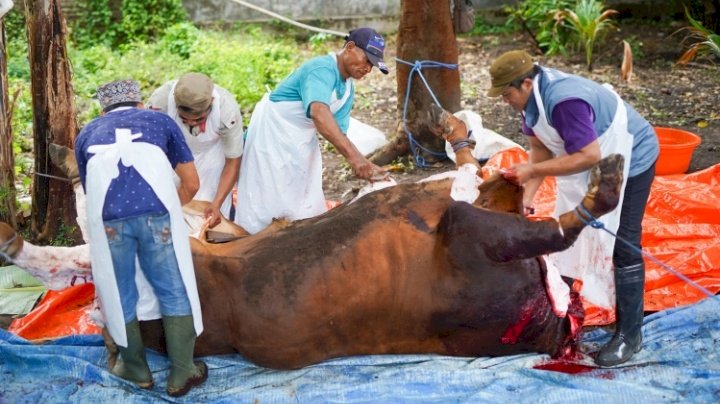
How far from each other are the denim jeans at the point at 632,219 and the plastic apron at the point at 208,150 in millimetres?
2185

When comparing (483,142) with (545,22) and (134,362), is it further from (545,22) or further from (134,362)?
(545,22)

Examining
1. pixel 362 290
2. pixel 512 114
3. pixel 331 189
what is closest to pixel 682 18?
pixel 512 114

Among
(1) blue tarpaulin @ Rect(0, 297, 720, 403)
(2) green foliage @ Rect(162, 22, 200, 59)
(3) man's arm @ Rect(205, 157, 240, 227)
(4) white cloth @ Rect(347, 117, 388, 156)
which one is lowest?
(1) blue tarpaulin @ Rect(0, 297, 720, 403)

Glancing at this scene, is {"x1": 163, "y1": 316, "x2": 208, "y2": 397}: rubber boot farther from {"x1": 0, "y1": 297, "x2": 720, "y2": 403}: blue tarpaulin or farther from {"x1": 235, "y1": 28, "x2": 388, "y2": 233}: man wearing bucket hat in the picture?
{"x1": 235, "y1": 28, "x2": 388, "y2": 233}: man wearing bucket hat

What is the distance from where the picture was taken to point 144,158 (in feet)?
11.5

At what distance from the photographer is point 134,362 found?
385 centimetres

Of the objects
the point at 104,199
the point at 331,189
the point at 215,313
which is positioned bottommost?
the point at 331,189

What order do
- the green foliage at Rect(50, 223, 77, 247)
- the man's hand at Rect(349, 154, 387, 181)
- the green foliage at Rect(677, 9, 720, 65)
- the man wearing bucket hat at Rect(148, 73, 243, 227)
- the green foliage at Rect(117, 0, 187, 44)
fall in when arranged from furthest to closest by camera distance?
1. the green foliage at Rect(117, 0, 187, 44)
2. the green foliage at Rect(677, 9, 720, 65)
3. the green foliage at Rect(50, 223, 77, 247)
4. the man's hand at Rect(349, 154, 387, 181)
5. the man wearing bucket hat at Rect(148, 73, 243, 227)

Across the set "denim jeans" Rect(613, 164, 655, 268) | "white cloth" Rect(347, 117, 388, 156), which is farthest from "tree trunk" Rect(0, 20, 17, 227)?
"denim jeans" Rect(613, 164, 655, 268)

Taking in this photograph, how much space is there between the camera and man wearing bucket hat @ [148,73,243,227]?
13.7 ft

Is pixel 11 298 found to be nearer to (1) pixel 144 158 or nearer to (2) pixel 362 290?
(1) pixel 144 158

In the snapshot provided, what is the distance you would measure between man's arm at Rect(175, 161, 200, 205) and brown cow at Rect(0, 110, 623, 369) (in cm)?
25

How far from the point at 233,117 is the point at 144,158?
3.60ft

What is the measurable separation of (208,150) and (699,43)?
633 cm
